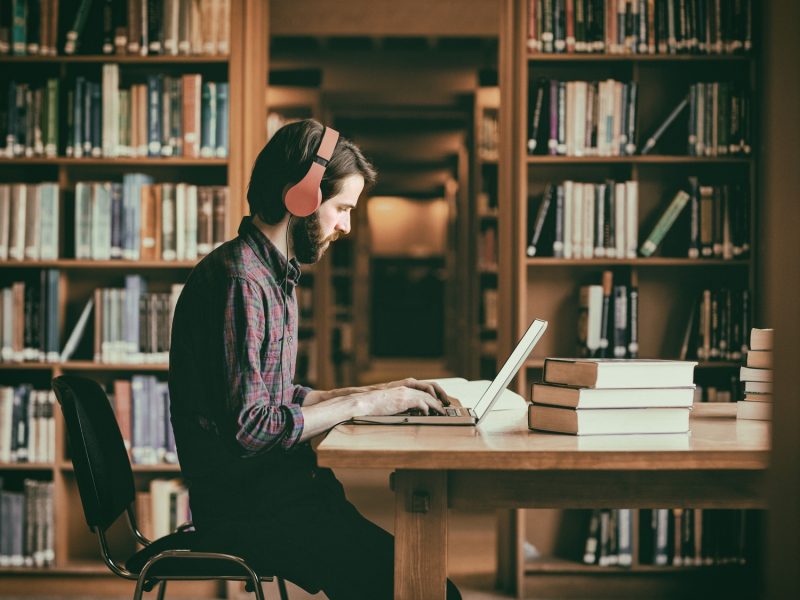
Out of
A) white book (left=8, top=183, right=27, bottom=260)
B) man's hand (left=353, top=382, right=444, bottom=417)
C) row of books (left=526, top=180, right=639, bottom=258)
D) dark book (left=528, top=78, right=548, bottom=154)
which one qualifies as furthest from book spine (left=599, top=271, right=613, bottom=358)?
white book (left=8, top=183, right=27, bottom=260)

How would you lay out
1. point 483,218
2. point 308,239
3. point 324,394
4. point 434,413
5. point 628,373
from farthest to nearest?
point 483,218
point 324,394
point 308,239
point 434,413
point 628,373

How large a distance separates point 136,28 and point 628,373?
2362 millimetres

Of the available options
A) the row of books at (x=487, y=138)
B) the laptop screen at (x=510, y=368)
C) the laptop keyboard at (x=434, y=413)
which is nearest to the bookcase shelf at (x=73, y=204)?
the laptop keyboard at (x=434, y=413)

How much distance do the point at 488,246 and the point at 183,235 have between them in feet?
7.78

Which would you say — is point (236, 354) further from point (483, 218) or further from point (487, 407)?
point (483, 218)

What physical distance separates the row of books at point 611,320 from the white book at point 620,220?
0.10 metres

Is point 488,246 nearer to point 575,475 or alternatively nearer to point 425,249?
point 575,475

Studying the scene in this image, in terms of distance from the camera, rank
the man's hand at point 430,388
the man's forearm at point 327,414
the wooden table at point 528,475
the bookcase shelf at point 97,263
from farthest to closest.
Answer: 1. the bookcase shelf at point 97,263
2. the man's hand at point 430,388
3. the man's forearm at point 327,414
4. the wooden table at point 528,475

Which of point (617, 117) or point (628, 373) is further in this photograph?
point (617, 117)

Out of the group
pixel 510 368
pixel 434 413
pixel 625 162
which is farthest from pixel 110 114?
pixel 510 368

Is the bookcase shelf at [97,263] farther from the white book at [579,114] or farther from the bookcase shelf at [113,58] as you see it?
the white book at [579,114]

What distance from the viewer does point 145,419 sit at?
3.05 m

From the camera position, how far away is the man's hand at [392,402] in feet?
5.30

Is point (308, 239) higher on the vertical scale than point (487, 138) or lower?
lower
